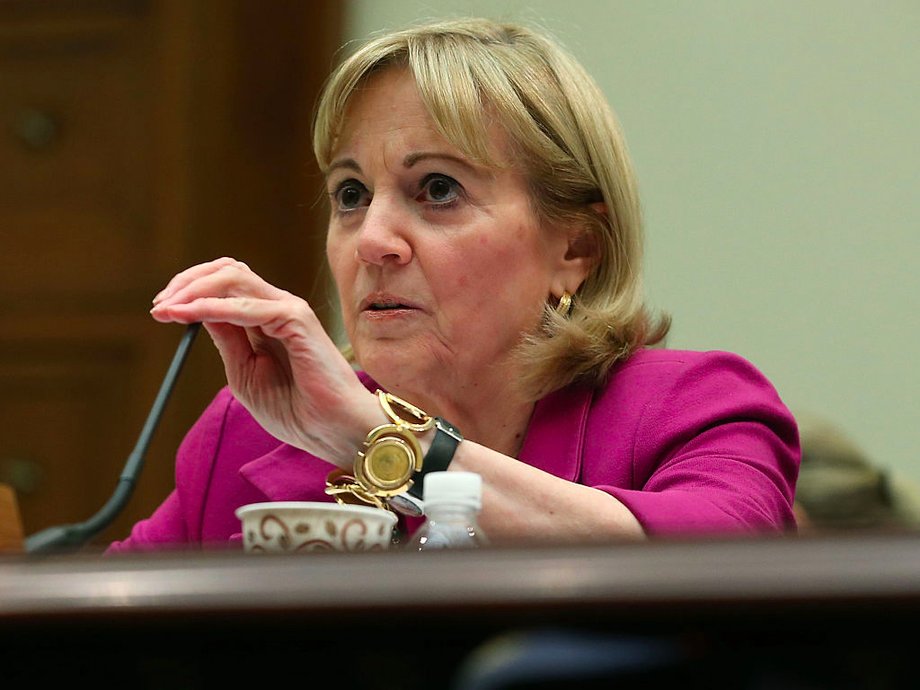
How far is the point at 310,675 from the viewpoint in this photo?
1.55ft

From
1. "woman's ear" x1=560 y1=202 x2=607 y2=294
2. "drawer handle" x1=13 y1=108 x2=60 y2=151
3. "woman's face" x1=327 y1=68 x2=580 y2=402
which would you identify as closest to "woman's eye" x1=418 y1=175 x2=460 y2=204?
"woman's face" x1=327 y1=68 x2=580 y2=402

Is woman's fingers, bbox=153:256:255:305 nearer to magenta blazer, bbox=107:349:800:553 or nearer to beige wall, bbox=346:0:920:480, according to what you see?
magenta blazer, bbox=107:349:800:553

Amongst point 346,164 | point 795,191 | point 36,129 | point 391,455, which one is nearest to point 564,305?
point 346,164

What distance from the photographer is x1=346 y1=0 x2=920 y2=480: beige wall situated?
8.23 ft

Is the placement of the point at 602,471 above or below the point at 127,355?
above

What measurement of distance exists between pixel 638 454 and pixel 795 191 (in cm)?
132

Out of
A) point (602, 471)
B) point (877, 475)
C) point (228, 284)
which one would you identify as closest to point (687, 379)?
point (602, 471)

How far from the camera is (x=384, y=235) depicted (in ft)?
4.83

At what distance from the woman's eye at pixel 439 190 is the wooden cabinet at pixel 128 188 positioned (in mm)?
1098

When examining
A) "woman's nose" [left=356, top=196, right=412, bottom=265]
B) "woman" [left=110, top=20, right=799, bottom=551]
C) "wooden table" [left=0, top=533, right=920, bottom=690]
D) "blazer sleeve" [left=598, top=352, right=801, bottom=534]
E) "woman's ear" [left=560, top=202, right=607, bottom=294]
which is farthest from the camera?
"woman's ear" [left=560, top=202, right=607, bottom=294]

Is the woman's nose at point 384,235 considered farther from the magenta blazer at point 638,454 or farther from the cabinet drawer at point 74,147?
the cabinet drawer at point 74,147

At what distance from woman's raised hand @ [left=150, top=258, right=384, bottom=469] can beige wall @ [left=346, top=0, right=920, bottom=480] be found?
141 cm

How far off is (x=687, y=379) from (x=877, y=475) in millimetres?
869

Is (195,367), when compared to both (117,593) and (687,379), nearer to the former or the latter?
(687,379)
